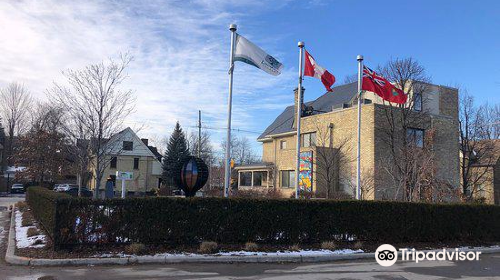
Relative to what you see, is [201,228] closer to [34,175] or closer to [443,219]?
[443,219]

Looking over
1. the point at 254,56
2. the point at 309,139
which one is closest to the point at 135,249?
the point at 254,56

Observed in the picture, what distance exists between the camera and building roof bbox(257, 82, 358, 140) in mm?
37531

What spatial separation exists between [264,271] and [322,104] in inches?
1269

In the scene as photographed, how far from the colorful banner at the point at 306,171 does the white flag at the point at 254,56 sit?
16935mm

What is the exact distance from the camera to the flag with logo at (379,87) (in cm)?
1948

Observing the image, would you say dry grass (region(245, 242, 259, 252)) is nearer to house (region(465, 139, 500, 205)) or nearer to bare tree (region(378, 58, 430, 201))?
bare tree (region(378, 58, 430, 201))

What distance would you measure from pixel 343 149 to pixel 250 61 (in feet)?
62.9

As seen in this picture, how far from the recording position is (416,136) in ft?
105

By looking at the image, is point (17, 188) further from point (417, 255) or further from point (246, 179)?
point (417, 255)

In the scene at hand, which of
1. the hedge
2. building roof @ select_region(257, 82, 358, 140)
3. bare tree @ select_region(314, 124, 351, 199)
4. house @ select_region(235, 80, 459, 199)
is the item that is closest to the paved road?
the hedge

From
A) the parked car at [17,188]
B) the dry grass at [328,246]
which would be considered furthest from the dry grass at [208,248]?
the parked car at [17,188]

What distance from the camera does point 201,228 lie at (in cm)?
1112

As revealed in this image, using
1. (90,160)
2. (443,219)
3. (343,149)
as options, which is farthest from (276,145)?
(443,219)

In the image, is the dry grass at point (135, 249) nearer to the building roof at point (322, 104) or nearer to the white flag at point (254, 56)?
the white flag at point (254, 56)
